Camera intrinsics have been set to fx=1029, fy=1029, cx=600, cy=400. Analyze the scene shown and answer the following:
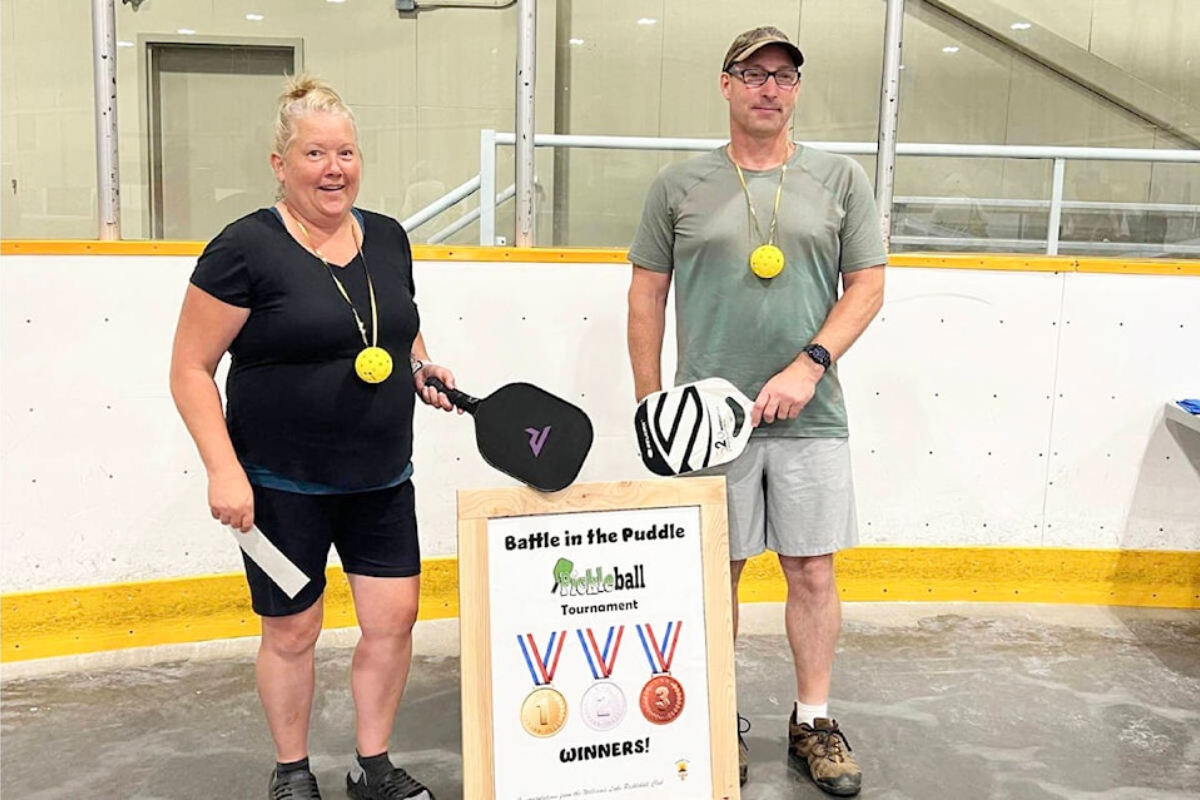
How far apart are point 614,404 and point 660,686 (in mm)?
1350

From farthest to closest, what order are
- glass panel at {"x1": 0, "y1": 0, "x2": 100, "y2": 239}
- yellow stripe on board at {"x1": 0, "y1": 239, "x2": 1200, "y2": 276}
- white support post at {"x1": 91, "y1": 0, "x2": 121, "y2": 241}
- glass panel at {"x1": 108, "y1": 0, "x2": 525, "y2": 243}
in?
1. glass panel at {"x1": 108, "y1": 0, "x2": 525, "y2": 243}
2. glass panel at {"x1": 0, "y1": 0, "x2": 100, "y2": 239}
3. white support post at {"x1": 91, "y1": 0, "x2": 121, "y2": 241}
4. yellow stripe on board at {"x1": 0, "y1": 239, "x2": 1200, "y2": 276}

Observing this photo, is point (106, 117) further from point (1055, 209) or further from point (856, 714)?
point (1055, 209)

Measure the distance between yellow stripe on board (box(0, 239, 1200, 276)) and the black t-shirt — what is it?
1.06 meters

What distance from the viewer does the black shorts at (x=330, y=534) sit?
1824 mm

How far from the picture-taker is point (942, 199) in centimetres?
393

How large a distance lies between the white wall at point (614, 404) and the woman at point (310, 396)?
1067 millimetres

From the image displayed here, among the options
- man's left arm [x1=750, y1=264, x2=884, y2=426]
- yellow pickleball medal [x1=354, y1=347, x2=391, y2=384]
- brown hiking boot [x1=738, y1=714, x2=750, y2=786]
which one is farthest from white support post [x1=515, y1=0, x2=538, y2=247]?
brown hiking boot [x1=738, y1=714, x2=750, y2=786]

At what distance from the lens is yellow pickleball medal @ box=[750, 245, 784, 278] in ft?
6.54

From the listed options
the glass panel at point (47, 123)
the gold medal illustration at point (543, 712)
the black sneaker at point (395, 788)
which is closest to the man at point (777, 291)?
the gold medal illustration at point (543, 712)

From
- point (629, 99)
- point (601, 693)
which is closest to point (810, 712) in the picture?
point (601, 693)

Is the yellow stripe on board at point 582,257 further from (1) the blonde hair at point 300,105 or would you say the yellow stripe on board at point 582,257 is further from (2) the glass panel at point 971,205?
(1) the blonde hair at point 300,105

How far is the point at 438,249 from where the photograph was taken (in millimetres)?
2973

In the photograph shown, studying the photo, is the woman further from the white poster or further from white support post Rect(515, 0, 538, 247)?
white support post Rect(515, 0, 538, 247)

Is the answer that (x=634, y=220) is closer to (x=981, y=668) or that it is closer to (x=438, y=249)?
(x=438, y=249)
